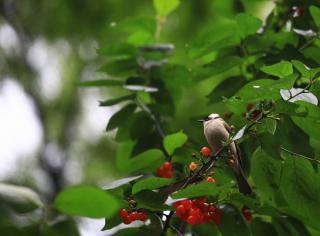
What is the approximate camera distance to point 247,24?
1891 mm

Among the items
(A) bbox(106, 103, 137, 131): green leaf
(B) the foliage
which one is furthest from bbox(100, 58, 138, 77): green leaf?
(A) bbox(106, 103, 137, 131): green leaf

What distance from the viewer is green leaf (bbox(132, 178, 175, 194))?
4.40 ft

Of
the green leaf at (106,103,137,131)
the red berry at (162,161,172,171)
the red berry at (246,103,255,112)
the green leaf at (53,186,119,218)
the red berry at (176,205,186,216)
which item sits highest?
the green leaf at (53,186,119,218)

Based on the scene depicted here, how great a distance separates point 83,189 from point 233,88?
121 centimetres

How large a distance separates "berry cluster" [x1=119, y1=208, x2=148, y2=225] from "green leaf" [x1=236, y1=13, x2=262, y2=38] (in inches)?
30.7

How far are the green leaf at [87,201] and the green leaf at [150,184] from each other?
19.8 inches

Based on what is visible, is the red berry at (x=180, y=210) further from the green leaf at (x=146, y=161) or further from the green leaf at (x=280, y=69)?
the green leaf at (x=280, y=69)

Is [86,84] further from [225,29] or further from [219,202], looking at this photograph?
[219,202]

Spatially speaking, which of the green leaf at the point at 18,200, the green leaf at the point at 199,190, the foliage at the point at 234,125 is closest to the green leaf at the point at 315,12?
the foliage at the point at 234,125

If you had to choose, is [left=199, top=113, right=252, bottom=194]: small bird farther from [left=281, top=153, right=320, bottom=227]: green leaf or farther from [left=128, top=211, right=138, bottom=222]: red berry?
[left=128, top=211, right=138, bottom=222]: red berry

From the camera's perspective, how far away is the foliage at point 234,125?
4.42 ft

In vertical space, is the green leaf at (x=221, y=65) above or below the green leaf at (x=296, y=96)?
below

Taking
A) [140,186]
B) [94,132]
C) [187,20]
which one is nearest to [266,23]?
[140,186]

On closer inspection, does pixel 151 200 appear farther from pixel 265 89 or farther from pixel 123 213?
pixel 265 89
